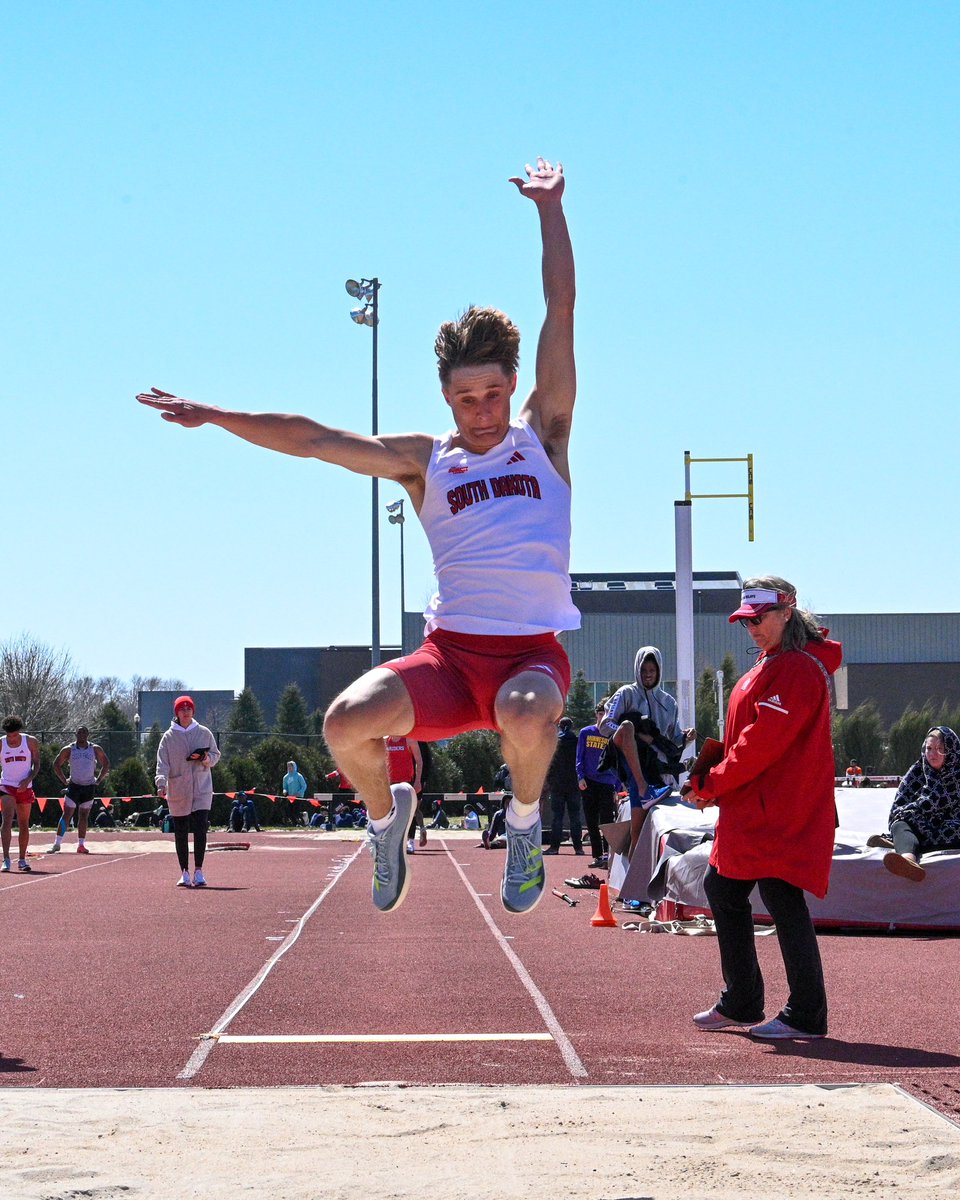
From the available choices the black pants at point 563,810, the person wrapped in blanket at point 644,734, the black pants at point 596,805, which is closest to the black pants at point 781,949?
the person wrapped in blanket at point 644,734

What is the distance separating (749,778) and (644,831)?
16.4 feet

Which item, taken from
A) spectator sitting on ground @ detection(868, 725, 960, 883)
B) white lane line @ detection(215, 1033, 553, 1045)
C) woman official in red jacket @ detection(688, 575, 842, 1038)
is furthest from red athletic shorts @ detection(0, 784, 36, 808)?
woman official in red jacket @ detection(688, 575, 842, 1038)

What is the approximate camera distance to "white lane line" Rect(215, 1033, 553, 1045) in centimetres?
672

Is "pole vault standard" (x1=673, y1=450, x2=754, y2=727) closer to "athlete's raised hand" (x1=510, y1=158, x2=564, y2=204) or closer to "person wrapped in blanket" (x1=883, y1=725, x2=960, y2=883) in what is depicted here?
"person wrapped in blanket" (x1=883, y1=725, x2=960, y2=883)

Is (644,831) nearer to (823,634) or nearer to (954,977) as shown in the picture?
(954,977)

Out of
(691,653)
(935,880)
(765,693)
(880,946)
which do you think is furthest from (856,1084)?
(691,653)

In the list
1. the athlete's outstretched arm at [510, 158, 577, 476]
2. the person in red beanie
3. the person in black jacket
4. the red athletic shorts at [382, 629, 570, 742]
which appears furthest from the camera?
the person in black jacket

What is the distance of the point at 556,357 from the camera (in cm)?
499

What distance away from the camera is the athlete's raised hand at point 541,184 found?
5121 mm

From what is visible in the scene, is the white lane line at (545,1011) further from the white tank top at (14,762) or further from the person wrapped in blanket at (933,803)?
the white tank top at (14,762)

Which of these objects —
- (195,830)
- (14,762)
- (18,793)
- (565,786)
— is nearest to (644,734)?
(195,830)

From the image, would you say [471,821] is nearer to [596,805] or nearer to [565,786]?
[565,786]

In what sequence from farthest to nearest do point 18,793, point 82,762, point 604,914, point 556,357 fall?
point 82,762
point 18,793
point 604,914
point 556,357

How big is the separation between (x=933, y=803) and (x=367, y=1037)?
5473 mm
